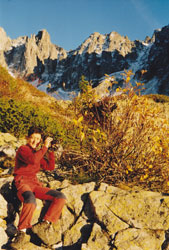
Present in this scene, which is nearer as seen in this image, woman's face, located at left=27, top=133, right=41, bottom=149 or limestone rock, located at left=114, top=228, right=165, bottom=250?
limestone rock, located at left=114, top=228, right=165, bottom=250

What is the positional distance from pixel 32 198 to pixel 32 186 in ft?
1.05

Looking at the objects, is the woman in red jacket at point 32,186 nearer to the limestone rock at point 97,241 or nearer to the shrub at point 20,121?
the limestone rock at point 97,241

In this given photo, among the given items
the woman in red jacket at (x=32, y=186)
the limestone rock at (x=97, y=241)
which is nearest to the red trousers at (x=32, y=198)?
the woman in red jacket at (x=32, y=186)

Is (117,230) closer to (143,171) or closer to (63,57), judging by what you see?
(143,171)

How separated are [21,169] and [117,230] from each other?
175 cm

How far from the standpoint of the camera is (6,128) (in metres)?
6.14

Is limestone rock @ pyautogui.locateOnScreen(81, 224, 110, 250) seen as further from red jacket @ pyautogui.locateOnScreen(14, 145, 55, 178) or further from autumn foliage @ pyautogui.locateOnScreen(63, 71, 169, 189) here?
red jacket @ pyautogui.locateOnScreen(14, 145, 55, 178)

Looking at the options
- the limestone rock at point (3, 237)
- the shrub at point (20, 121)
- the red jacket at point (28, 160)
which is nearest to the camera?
the limestone rock at point (3, 237)

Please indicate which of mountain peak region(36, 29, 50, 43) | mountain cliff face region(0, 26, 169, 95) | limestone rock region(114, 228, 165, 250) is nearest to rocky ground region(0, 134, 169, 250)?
limestone rock region(114, 228, 165, 250)

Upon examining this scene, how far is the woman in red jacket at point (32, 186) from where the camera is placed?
2.60 meters

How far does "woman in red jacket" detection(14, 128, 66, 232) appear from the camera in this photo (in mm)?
2598

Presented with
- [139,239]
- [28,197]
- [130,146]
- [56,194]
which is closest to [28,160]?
[28,197]

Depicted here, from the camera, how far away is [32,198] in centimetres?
269

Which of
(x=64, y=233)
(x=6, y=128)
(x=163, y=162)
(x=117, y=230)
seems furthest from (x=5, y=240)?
(x=6, y=128)
